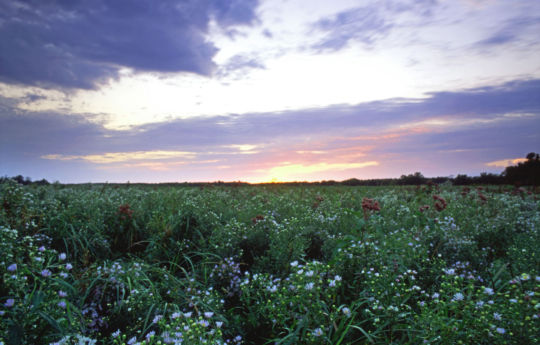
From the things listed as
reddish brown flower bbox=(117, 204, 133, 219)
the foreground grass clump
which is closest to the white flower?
the foreground grass clump

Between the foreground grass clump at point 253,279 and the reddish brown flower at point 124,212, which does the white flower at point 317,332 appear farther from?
the reddish brown flower at point 124,212

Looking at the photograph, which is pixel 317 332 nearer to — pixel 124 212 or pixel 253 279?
pixel 253 279

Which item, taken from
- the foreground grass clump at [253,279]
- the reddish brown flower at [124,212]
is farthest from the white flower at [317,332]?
the reddish brown flower at [124,212]

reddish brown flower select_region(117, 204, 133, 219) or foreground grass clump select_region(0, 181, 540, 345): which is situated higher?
reddish brown flower select_region(117, 204, 133, 219)

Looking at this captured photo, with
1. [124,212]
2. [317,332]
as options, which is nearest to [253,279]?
[317,332]

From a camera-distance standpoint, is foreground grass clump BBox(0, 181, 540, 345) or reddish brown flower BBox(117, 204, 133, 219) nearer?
foreground grass clump BBox(0, 181, 540, 345)

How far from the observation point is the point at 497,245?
6027 mm

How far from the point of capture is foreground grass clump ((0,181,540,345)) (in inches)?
104

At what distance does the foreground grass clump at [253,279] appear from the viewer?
2.65 meters

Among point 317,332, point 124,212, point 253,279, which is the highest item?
point 124,212

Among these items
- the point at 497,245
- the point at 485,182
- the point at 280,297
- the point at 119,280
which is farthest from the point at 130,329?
the point at 485,182

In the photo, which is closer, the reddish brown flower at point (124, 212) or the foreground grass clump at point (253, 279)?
the foreground grass clump at point (253, 279)

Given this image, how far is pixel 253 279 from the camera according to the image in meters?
3.60

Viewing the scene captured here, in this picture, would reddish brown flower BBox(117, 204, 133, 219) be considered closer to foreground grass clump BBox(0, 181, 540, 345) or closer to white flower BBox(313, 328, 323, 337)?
foreground grass clump BBox(0, 181, 540, 345)
